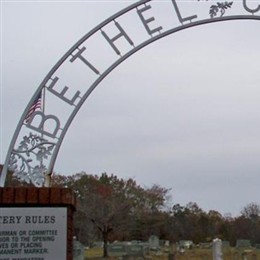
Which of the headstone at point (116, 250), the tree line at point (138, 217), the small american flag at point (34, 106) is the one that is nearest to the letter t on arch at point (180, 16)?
the small american flag at point (34, 106)

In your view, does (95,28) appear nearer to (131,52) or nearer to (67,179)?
(131,52)

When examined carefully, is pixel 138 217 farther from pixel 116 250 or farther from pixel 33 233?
pixel 33 233

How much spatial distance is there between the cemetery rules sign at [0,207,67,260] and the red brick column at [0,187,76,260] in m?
0.05

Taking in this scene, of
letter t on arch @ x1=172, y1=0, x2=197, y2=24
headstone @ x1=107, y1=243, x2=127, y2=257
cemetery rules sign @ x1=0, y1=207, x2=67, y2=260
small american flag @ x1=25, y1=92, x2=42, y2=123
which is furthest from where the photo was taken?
headstone @ x1=107, y1=243, x2=127, y2=257

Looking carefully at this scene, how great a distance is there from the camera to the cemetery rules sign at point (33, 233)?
6805 millimetres

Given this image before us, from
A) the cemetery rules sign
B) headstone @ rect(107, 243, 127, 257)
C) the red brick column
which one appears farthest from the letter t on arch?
headstone @ rect(107, 243, 127, 257)

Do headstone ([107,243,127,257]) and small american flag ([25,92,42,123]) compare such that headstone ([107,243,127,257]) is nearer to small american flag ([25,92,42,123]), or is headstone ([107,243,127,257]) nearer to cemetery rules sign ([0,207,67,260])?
small american flag ([25,92,42,123])

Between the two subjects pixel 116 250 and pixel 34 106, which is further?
pixel 116 250

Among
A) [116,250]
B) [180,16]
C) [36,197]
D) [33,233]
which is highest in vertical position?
[180,16]

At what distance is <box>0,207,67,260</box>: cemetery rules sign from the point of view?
6.80 meters

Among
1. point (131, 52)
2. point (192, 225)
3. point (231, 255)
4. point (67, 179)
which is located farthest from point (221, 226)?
point (131, 52)

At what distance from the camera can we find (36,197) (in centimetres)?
696

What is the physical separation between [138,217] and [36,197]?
45.0 meters

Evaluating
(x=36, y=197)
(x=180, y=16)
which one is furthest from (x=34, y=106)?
(x=180, y=16)
